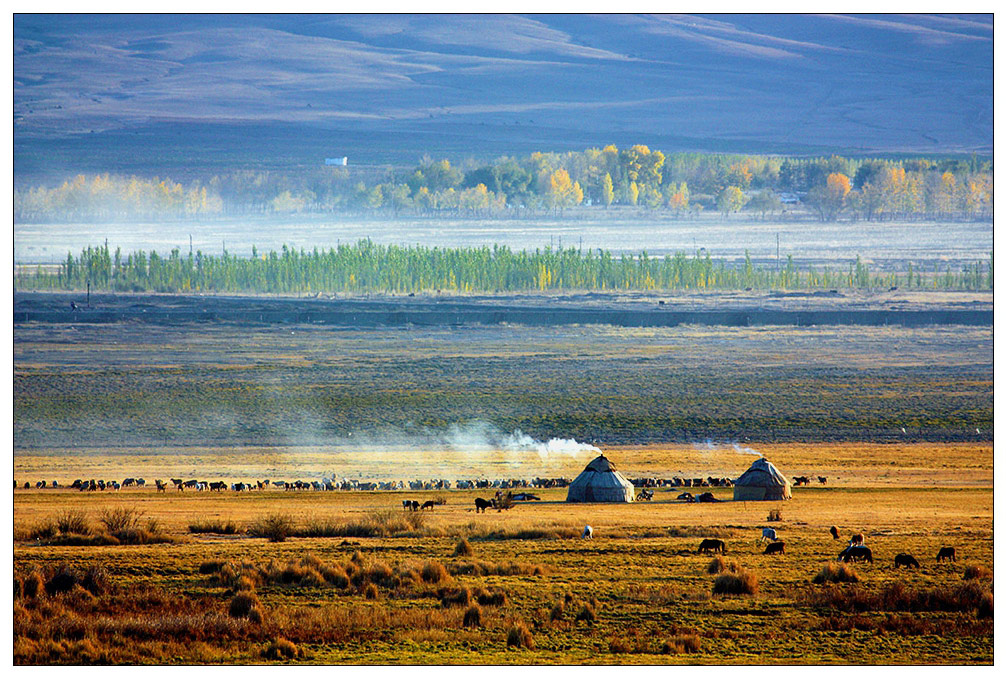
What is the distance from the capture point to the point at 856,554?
31.7 meters

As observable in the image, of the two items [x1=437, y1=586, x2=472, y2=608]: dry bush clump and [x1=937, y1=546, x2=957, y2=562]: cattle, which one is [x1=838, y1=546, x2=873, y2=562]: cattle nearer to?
[x1=937, y1=546, x2=957, y2=562]: cattle

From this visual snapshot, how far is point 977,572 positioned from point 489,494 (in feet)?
67.7

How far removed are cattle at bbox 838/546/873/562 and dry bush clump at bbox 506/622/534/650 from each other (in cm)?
1002

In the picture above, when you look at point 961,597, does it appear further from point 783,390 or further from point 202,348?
point 202,348

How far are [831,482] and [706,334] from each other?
33.3 meters

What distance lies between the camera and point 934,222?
101 m

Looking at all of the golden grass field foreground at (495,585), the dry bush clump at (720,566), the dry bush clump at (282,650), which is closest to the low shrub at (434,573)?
A: the golden grass field foreground at (495,585)

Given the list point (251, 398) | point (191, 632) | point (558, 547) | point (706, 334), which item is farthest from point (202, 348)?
point (191, 632)

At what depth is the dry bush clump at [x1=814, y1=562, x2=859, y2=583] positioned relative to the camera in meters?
29.5

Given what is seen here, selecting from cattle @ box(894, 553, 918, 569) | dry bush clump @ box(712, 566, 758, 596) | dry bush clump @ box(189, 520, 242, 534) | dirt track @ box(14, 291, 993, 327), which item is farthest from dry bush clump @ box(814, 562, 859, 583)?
dirt track @ box(14, 291, 993, 327)

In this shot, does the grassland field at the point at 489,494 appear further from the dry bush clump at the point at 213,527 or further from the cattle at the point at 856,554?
the cattle at the point at 856,554

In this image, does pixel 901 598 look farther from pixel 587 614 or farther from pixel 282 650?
pixel 282 650

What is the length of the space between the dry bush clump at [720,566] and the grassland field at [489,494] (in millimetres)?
207

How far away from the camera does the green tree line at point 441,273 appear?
94.9m
